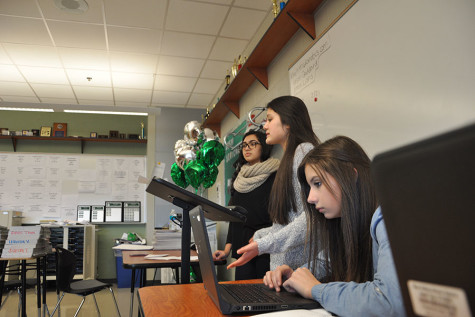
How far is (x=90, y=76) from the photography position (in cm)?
462

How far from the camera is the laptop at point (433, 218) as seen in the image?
7.1 inches

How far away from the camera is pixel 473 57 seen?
1.04 metres

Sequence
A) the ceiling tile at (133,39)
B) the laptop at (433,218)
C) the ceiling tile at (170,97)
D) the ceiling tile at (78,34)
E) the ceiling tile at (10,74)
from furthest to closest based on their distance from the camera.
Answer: the ceiling tile at (170,97)
the ceiling tile at (10,74)
the ceiling tile at (133,39)
the ceiling tile at (78,34)
the laptop at (433,218)

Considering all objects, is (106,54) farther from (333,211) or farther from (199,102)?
(333,211)

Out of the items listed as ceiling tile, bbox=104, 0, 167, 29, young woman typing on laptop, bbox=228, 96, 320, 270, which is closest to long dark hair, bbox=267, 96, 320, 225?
young woman typing on laptop, bbox=228, 96, 320, 270

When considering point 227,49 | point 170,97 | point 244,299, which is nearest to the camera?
point 244,299

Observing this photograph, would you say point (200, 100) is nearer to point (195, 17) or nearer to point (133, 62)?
point (133, 62)

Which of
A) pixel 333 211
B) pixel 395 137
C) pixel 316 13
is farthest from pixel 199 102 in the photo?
pixel 333 211

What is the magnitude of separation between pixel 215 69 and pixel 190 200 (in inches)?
138

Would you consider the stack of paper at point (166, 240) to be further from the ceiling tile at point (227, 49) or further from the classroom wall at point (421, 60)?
the ceiling tile at point (227, 49)

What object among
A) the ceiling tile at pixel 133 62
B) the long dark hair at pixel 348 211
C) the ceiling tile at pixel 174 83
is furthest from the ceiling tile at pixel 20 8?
the long dark hair at pixel 348 211

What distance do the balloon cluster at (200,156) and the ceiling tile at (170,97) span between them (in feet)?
5.70

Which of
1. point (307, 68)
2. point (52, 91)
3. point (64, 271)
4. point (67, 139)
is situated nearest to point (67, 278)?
point (64, 271)

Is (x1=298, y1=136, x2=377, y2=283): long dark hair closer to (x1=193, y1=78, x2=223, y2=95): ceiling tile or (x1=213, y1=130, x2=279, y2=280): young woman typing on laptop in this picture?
(x1=213, y1=130, x2=279, y2=280): young woman typing on laptop
